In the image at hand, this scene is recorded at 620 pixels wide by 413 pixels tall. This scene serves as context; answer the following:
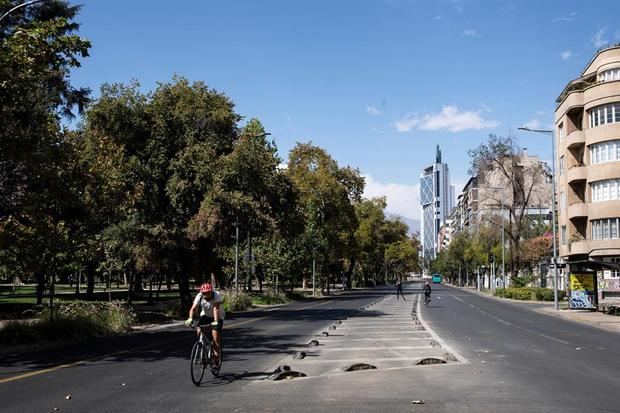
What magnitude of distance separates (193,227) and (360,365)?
16316mm

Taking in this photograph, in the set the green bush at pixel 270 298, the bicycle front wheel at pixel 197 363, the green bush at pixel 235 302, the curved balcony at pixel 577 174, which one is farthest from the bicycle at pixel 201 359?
the curved balcony at pixel 577 174

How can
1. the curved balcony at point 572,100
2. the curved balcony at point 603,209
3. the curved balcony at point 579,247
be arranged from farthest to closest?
the curved balcony at point 572,100 < the curved balcony at point 579,247 < the curved balcony at point 603,209

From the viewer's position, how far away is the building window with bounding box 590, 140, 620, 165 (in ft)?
155

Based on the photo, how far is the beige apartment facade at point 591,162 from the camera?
47.1m

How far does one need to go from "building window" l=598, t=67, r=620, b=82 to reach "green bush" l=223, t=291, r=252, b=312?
32.3m

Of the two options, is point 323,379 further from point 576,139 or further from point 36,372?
point 576,139

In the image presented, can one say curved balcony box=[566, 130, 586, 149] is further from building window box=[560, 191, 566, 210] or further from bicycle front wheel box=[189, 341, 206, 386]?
bicycle front wheel box=[189, 341, 206, 386]

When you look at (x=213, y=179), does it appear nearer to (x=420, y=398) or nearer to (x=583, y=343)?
(x=583, y=343)

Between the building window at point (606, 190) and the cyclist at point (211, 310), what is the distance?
43.0m

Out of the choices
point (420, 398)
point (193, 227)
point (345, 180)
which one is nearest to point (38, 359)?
point (420, 398)

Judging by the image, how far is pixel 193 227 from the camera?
90.0ft

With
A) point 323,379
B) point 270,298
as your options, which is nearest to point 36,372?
point 323,379

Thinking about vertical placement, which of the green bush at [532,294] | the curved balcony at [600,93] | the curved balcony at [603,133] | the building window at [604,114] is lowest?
the green bush at [532,294]

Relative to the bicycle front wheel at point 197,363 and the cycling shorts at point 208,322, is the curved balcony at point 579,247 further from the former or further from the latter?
the bicycle front wheel at point 197,363
